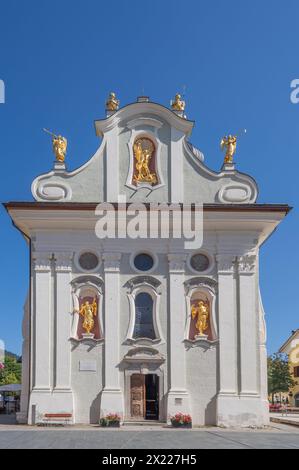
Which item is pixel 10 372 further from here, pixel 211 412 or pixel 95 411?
pixel 211 412

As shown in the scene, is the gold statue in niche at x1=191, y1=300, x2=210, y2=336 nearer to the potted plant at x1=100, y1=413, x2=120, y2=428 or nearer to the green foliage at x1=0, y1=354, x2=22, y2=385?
the potted plant at x1=100, y1=413, x2=120, y2=428

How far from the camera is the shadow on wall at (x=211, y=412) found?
94.4 feet

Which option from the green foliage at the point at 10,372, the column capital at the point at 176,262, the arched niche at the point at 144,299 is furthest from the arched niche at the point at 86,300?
the green foliage at the point at 10,372

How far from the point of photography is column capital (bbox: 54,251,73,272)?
2950 cm

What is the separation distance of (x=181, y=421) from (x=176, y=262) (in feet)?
21.0

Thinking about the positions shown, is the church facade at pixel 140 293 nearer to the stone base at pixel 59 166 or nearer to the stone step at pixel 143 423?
the stone base at pixel 59 166

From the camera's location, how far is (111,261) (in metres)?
29.6

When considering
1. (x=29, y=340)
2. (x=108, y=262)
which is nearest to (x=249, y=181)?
(x=108, y=262)

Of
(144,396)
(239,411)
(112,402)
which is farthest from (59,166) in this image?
(239,411)

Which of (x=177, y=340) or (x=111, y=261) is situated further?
(x=111, y=261)

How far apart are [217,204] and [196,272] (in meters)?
2.96

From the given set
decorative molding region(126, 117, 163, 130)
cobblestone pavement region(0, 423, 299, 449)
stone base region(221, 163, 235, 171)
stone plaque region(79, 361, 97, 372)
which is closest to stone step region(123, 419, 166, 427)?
cobblestone pavement region(0, 423, 299, 449)

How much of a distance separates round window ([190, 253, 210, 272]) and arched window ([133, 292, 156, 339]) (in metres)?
2.28

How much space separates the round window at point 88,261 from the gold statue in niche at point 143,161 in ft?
12.2
